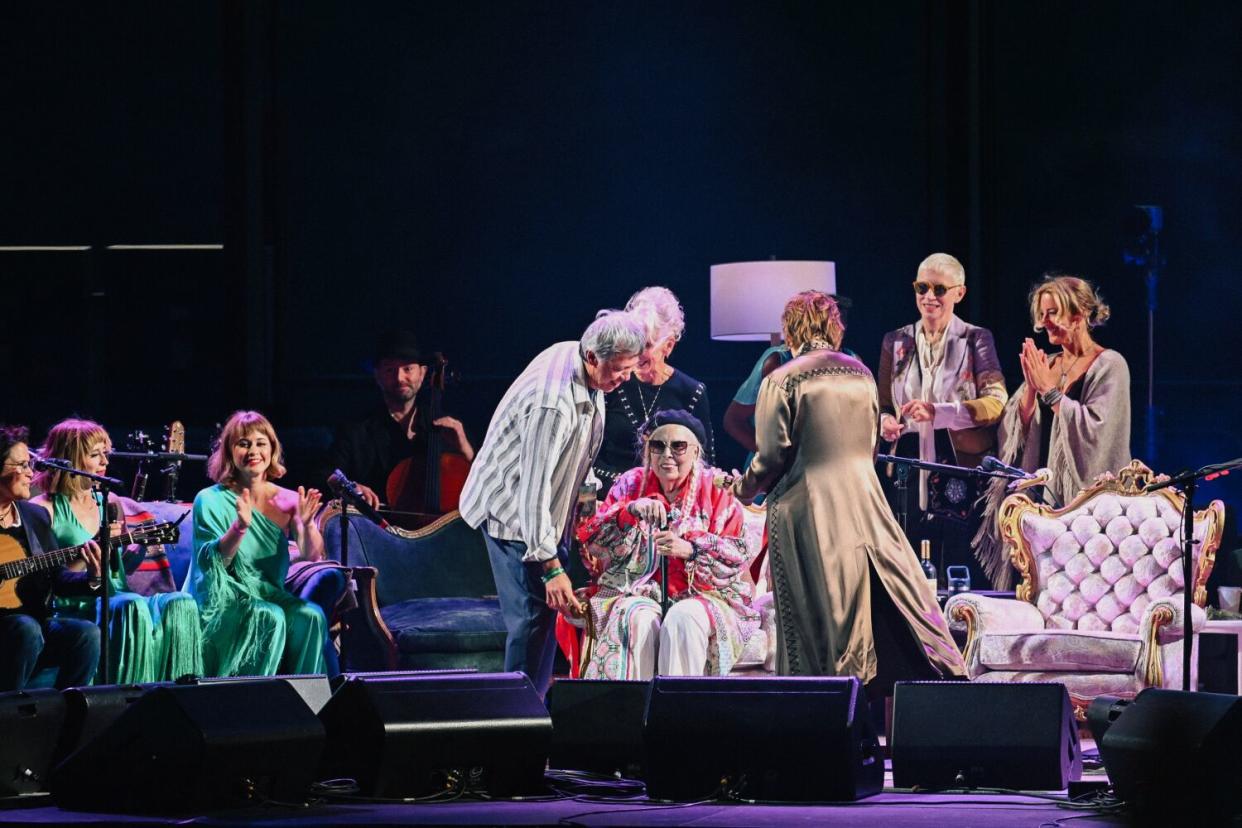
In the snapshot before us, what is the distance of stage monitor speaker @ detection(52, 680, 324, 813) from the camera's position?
14.0ft

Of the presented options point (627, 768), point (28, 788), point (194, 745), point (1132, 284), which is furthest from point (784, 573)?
point (1132, 284)

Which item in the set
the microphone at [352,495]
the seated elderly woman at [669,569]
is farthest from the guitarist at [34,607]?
the seated elderly woman at [669,569]

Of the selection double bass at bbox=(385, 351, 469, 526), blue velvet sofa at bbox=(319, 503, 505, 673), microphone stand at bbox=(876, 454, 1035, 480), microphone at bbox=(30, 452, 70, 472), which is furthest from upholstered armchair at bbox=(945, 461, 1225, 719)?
microphone at bbox=(30, 452, 70, 472)

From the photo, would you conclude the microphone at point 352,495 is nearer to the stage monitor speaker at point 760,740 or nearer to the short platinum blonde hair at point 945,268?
the short platinum blonde hair at point 945,268

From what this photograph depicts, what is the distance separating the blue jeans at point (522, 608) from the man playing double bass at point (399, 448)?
209 cm

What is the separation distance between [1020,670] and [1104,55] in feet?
13.0

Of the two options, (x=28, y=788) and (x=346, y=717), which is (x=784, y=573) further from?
(x=28, y=788)

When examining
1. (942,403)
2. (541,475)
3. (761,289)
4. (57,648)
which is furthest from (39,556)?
(942,403)

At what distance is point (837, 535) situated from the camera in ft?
17.2

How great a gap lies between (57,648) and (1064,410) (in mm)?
4207

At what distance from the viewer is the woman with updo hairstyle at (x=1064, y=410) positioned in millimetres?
7551

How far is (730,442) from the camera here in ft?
29.5

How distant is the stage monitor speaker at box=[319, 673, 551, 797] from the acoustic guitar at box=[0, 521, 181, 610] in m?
1.90

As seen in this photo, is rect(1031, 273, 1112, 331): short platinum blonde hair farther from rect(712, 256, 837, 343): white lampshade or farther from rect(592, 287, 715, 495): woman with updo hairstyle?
rect(592, 287, 715, 495): woman with updo hairstyle
